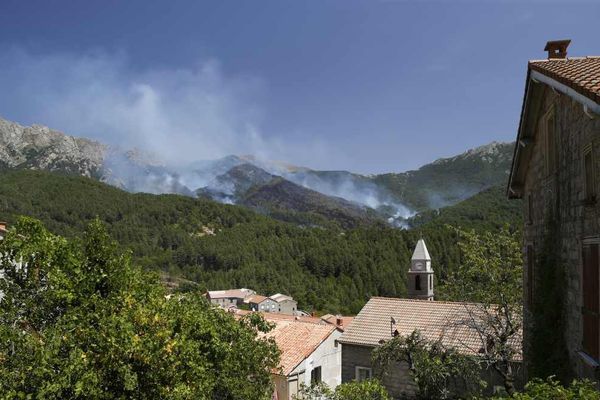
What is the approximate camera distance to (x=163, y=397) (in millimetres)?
7547

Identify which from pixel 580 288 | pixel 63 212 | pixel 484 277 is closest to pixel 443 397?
pixel 484 277

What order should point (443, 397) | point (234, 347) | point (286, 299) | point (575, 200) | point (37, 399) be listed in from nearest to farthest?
point (37, 399) → point (575, 200) → point (234, 347) → point (443, 397) → point (286, 299)

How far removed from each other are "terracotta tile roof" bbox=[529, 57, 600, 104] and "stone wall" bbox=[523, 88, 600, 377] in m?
0.52

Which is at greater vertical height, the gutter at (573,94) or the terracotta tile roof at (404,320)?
the gutter at (573,94)

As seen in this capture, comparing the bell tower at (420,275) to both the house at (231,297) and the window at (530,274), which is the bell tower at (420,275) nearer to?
the window at (530,274)

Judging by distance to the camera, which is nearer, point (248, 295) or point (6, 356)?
point (6, 356)

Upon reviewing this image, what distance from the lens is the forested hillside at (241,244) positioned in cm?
11128

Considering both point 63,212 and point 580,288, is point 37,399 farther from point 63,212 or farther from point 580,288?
→ point 63,212

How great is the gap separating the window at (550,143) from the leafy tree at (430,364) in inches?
238

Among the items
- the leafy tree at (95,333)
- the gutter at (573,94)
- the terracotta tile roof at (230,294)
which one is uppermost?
the gutter at (573,94)

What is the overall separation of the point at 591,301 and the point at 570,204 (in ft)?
5.95

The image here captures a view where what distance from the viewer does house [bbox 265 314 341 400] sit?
25.6 meters

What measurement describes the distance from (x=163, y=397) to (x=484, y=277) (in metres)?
12.4

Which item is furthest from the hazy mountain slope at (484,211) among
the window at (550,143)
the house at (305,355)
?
the window at (550,143)
